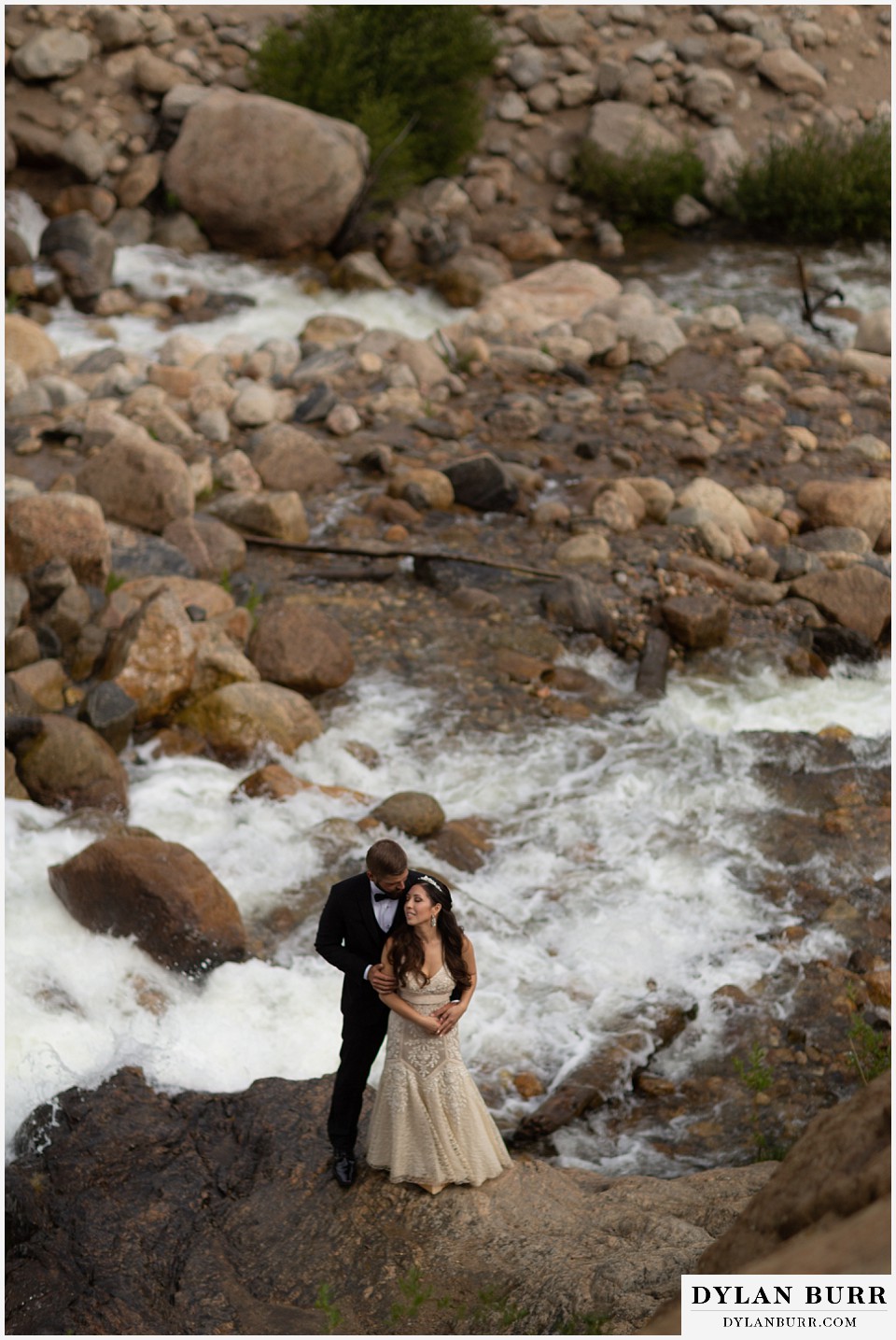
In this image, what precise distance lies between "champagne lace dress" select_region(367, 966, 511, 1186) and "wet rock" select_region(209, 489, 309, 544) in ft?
20.7

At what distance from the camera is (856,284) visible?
1562cm

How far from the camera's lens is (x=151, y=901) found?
5992mm

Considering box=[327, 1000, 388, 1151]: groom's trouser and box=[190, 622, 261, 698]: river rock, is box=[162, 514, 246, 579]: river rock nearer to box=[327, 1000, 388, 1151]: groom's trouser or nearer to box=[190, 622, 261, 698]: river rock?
box=[190, 622, 261, 698]: river rock

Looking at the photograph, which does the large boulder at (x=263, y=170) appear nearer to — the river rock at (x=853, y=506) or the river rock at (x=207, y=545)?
the river rock at (x=207, y=545)

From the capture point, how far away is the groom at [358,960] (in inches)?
163

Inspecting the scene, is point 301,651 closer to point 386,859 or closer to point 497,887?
point 497,887

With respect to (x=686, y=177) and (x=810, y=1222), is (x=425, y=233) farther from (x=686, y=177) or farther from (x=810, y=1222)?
(x=810, y=1222)

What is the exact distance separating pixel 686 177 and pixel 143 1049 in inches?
602

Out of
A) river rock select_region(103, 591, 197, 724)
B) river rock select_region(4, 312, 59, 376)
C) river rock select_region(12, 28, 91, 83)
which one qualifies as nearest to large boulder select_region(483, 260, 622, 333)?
river rock select_region(4, 312, 59, 376)

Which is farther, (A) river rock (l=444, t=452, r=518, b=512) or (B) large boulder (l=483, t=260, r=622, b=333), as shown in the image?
(B) large boulder (l=483, t=260, r=622, b=333)

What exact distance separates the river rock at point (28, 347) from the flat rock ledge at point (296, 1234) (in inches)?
339

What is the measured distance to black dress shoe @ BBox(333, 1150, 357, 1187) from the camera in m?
4.49

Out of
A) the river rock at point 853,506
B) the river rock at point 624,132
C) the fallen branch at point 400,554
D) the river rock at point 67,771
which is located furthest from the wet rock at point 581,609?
the river rock at point 624,132

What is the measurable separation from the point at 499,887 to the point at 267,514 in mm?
4341
